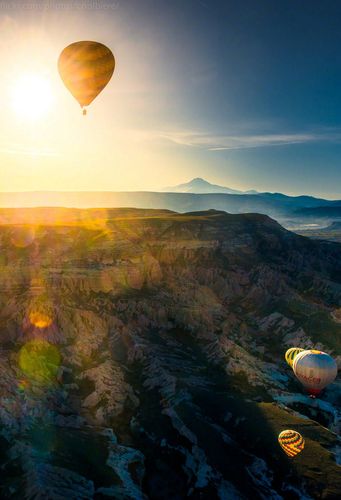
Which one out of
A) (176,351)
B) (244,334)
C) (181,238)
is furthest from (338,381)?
(181,238)

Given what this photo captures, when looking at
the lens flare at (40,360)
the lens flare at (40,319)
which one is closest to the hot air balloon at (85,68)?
the lens flare at (40,319)

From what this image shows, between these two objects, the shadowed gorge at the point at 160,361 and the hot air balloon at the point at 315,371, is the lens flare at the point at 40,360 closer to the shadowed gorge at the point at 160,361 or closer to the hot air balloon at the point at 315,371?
the shadowed gorge at the point at 160,361

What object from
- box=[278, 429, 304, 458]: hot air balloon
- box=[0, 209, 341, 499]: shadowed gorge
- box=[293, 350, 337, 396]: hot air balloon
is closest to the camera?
box=[0, 209, 341, 499]: shadowed gorge

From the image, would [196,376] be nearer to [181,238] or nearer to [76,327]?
[76,327]

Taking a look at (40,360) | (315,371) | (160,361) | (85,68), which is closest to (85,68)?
(85,68)

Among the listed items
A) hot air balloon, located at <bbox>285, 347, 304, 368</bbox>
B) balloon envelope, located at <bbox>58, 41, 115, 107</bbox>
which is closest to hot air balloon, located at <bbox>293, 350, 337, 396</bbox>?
hot air balloon, located at <bbox>285, 347, 304, 368</bbox>

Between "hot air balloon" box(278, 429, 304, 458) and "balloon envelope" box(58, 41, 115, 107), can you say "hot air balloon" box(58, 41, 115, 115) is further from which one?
"hot air balloon" box(278, 429, 304, 458)
